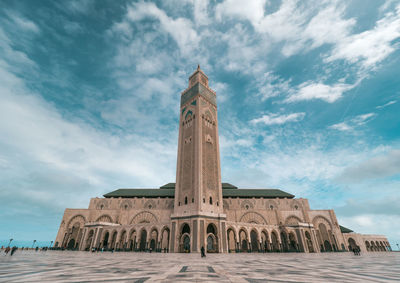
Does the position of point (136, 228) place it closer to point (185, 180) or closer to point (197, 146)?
point (185, 180)

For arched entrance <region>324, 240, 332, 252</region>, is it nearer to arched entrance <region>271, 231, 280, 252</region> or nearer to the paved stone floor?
arched entrance <region>271, 231, 280, 252</region>

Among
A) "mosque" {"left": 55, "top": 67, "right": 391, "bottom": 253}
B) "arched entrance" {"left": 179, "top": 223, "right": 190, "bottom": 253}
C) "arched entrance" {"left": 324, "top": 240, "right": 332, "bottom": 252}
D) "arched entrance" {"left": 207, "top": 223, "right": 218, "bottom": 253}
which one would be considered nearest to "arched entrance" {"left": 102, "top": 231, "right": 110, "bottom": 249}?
"mosque" {"left": 55, "top": 67, "right": 391, "bottom": 253}

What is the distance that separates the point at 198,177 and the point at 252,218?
20.8 m

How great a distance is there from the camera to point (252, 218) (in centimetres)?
4394

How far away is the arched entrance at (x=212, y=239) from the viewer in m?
29.5

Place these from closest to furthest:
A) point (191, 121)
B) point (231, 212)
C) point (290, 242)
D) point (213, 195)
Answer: point (213, 195)
point (290, 242)
point (191, 121)
point (231, 212)

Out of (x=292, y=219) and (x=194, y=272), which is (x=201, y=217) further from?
(x=292, y=219)

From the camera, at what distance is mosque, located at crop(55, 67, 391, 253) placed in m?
31.3

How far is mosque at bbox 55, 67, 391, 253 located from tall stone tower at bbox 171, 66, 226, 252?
5.4 inches

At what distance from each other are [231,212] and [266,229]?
9666 millimetres

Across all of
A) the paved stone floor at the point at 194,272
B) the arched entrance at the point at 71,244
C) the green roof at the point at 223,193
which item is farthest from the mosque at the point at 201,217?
the paved stone floor at the point at 194,272

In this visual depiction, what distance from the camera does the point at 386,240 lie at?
51.9m

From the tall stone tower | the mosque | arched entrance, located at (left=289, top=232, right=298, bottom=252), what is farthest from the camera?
arched entrance, located at (left=289, top=232, right=298, bottom=252)

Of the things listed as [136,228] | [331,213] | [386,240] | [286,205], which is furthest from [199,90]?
[386,240]
